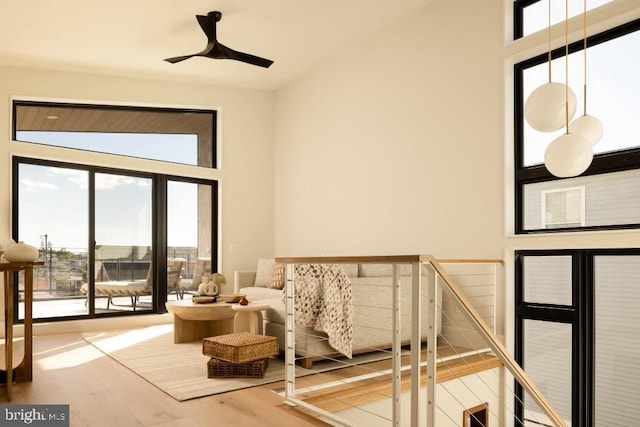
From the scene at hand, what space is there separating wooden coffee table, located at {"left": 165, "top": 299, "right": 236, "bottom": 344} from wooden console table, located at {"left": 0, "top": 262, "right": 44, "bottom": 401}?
1.45 m

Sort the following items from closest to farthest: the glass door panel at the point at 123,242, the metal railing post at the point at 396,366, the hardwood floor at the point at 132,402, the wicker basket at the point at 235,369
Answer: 1. the metal railing post at the point at 396,366
2. the hardwood floor at the point at 132,402
3. the wicker basket at the point at 235,369
4. the glass door panel at the point at 123,242

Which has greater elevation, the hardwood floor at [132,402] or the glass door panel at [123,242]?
the glass door panel at [123,242]

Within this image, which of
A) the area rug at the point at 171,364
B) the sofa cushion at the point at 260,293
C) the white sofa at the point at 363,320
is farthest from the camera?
the sofa cushion at the point at 260,293

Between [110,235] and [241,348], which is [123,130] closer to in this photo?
[110,235]

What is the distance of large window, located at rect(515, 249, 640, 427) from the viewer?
12.2ft

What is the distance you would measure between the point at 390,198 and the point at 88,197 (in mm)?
3751

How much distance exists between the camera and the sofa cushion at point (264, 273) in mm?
6699

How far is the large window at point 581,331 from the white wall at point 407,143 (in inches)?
18.8

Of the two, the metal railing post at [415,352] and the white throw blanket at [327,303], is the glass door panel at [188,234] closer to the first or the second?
the white throw blanket at [327,303]

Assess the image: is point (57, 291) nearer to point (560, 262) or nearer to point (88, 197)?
point (88, 197)

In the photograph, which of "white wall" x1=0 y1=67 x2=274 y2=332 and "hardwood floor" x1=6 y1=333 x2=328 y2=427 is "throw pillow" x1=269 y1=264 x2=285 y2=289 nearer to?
"white wall" x1=0 y1=67 x2=274 y2=332

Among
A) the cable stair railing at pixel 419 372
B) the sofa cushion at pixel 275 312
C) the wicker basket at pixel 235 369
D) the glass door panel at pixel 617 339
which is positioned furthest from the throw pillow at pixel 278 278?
the glass door panel at pixel 617 339

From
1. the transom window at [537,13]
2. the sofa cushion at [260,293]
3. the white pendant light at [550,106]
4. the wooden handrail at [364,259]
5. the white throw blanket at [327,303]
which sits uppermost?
the transom window at [537,13]

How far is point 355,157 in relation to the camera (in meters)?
6.16
